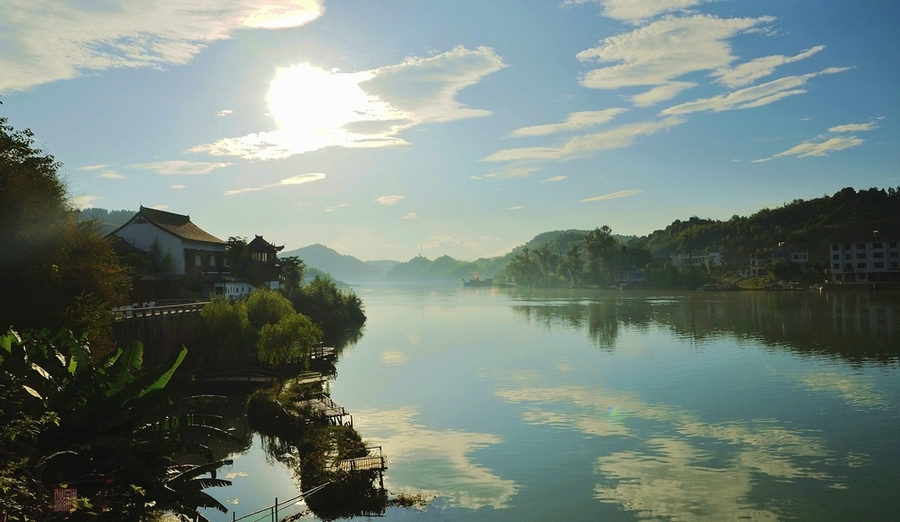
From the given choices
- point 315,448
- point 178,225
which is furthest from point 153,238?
point 315,448

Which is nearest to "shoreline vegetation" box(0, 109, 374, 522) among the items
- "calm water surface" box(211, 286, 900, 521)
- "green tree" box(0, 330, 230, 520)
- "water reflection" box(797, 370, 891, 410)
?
"green tree" box(0, 330, 230, 520)

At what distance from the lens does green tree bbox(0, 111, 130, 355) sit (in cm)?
2852

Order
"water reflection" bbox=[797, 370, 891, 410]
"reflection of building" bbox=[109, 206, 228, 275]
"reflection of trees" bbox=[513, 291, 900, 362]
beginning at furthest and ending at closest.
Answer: "reflection of building" bbox=[109, 206, 228, 275]
"reflection of trees" bbox=[513, 291, 900, 362]
"water reflection" bbox=[797, 370, 891, 410]

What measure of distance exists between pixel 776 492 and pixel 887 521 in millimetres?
3706

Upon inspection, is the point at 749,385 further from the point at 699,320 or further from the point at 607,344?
the point at 699,320

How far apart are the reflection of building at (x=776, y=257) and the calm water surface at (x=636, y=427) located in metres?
117

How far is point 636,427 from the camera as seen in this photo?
36.0 m

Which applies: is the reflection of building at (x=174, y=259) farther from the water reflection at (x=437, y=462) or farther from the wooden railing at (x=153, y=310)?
the water reflection at (x=437, y=462)

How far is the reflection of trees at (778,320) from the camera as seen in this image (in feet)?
210

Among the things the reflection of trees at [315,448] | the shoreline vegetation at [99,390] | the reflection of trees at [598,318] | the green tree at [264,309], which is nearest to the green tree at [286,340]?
the shoreline vegetation at [99,390]

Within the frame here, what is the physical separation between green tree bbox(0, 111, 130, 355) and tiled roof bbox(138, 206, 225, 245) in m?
42.8

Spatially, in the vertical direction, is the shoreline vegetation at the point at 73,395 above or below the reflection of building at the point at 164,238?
below

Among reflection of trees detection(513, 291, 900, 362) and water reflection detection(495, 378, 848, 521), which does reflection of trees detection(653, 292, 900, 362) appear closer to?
reflection of trees detection(513, 291, 900, 362)

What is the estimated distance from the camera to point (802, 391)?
4322 cm
